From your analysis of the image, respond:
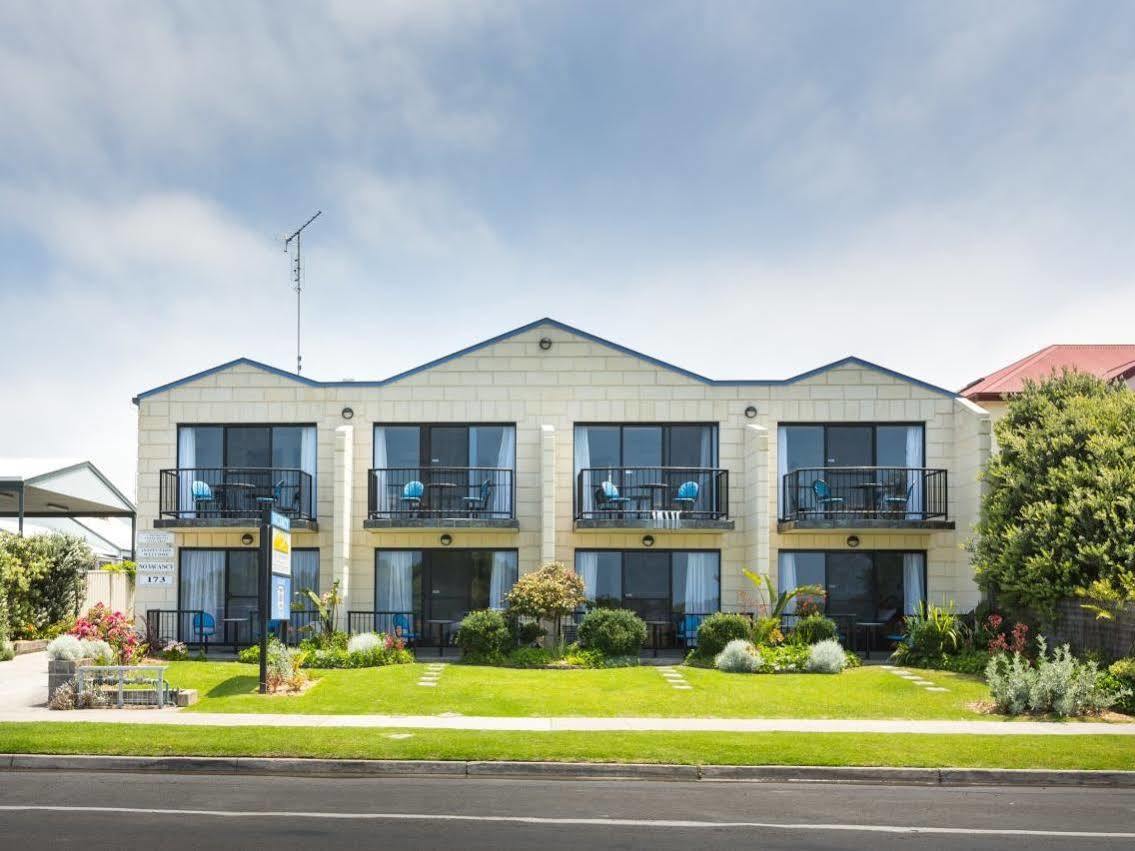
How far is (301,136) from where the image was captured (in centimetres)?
1934

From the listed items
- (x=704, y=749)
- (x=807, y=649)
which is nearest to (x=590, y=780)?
(x=704, y=749)

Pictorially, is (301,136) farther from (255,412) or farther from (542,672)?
(542,672)

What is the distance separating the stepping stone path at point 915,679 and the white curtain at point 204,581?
13.9 m

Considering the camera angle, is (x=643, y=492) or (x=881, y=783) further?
(x=643, y=492)

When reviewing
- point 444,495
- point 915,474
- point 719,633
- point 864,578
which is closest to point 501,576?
point 444,495

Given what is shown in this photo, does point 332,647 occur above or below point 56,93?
below

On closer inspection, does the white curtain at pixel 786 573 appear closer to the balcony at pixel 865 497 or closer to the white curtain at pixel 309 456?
the balcony at pixel 865 497

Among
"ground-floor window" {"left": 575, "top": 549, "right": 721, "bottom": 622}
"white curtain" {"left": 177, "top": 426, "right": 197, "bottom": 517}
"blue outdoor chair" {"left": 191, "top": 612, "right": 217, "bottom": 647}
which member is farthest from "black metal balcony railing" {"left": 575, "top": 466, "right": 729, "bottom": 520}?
"white curtain" {"left": 177, "top": 426, "right": 197, "bottom": 517}

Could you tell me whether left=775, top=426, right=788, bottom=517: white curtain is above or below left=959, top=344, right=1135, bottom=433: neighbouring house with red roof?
below

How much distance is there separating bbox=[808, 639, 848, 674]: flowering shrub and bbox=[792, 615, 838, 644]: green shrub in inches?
43.2

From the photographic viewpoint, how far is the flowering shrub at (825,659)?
21688 mm

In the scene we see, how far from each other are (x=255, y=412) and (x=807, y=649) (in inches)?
497

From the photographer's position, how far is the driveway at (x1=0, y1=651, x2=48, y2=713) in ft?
59.0

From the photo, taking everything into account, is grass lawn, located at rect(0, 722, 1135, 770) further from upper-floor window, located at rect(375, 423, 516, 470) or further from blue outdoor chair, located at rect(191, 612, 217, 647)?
upper-floor window, located at rect(375, 423, 516, 470)
